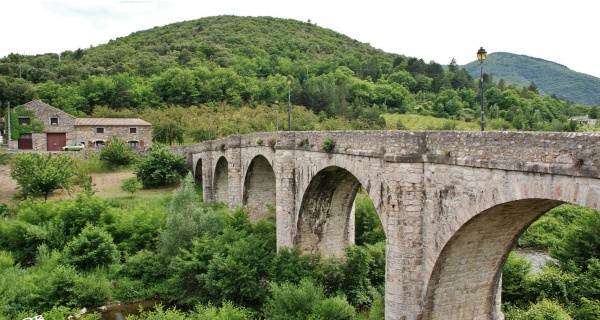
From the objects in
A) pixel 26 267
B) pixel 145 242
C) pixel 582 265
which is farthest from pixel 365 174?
pixel 26 267

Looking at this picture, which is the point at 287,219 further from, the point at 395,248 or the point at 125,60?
the point at 125,60

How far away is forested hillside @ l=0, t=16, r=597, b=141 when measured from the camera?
63750mm

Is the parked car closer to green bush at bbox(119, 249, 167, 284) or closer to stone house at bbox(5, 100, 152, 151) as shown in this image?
stone house at bbox(5, 100, 152, 151)

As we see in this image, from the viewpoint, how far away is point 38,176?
116 ft

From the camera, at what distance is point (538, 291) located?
17609 millimetres

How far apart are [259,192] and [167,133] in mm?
33605

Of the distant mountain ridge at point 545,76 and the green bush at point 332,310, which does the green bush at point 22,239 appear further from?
the distant mountain ridge at point 545,76

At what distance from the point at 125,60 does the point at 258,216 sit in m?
89.8

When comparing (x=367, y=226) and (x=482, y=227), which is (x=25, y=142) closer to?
(x=367, y=226)

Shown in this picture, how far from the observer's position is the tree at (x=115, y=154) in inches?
1839

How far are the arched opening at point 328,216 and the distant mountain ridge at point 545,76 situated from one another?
85.7 metres

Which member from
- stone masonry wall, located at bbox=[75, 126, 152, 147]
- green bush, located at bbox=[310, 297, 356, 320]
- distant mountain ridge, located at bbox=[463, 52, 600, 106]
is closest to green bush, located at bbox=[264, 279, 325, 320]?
green bush, located at bbox=[310, 297, 356, 320]

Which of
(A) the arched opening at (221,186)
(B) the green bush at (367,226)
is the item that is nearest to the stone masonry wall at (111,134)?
(A) the arched opening at (221,186)

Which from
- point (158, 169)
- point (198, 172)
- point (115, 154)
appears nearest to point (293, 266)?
point (158, 169)
